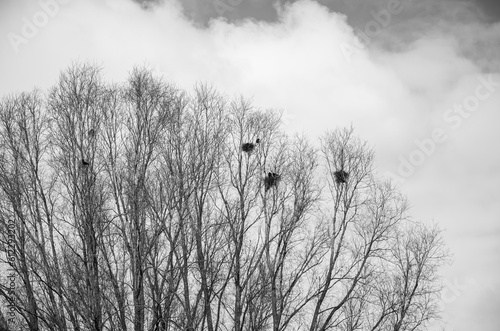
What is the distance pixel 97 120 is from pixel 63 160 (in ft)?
4.54

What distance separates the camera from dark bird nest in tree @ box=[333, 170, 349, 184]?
1392cm

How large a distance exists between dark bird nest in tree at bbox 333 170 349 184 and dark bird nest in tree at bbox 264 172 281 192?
2.00 metres

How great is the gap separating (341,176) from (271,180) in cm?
228

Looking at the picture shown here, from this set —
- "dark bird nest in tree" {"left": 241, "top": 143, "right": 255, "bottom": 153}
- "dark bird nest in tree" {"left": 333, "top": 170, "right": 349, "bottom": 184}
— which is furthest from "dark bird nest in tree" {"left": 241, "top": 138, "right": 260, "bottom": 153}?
"dark bird nest in tree" {"left": 333, "top": 170, "right": 349, "bottom": 184}

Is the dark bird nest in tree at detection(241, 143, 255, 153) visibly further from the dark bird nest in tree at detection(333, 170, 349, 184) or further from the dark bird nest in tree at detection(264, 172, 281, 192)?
the dark bird nest in tree at detection(333, 170, 349, 184)

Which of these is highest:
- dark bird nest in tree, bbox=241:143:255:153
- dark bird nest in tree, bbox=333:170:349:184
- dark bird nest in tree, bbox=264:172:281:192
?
dark bird nest in tree, bbox=241:143:255:153

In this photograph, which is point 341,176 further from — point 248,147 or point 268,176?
point 248,147

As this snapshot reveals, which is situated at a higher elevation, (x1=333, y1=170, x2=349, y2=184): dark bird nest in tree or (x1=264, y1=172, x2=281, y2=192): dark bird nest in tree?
(x1=333, y1=170, x2=349, y2=184): dark bird nest in tree

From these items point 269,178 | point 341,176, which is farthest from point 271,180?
point 341,176

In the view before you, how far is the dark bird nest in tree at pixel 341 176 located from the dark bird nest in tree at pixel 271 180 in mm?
1995

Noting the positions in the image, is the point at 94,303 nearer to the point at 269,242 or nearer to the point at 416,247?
the point at 269,242

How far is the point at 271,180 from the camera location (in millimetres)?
13156

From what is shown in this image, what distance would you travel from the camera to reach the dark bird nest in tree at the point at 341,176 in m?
13.9

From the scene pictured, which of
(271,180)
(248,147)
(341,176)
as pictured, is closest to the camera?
(271,180)
